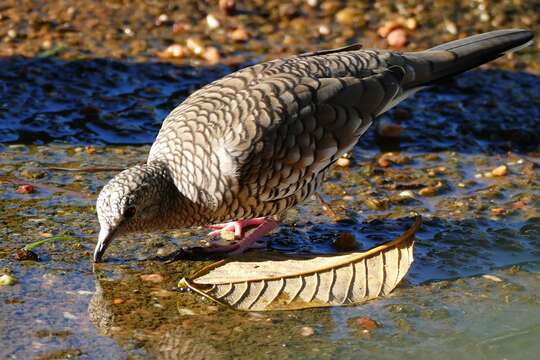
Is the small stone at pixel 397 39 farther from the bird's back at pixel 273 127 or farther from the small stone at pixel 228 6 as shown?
the bird's back at pixel 273 127

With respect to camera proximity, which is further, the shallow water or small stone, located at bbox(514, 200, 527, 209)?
small stone, located at bbox(514, 200, 527, 209)

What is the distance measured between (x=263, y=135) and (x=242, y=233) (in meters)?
0.82

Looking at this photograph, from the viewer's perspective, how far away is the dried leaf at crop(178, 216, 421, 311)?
14.4 feet

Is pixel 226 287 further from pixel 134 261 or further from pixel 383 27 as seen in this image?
pixel 383 27

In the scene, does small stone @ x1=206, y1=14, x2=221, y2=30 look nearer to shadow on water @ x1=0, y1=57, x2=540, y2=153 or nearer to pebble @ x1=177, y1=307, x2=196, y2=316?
shadow on water @ x1=0, y1=57, x2=540, y2=153

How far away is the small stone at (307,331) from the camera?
4.16 meters

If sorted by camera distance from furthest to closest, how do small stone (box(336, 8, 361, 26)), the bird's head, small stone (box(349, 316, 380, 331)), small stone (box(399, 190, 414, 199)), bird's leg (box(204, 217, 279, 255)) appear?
small stone (box(336, 8, 361, 26)) < small stone (box(399, 190, 414, 199)) < bird's leg (box(204, 217, 279, 255)) < the bird's head < small stone (box(349, 316, 380, 331))

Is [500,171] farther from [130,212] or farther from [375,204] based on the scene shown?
[130,212]

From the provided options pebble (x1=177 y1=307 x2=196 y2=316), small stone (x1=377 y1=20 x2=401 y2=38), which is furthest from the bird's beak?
small stone (x1=377 y1=20 x2=401 y2=38)

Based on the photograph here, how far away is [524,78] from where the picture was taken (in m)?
7.48

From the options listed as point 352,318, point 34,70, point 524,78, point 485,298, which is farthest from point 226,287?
point 524,78

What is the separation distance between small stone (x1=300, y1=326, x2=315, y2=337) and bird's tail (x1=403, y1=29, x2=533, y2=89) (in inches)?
72.5

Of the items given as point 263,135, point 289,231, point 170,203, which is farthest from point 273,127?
point 289,231

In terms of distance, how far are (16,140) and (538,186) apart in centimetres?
347
